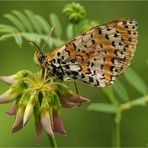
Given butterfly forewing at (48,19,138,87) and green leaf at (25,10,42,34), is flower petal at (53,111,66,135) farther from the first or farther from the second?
green leaf at (25,10,42,34)

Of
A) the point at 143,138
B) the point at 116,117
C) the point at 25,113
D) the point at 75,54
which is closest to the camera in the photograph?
the point at 25,113

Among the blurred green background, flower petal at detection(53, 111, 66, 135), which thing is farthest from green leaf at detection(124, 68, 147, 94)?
the blurred green background

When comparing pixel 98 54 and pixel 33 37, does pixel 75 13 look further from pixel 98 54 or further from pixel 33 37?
pixel 98 54

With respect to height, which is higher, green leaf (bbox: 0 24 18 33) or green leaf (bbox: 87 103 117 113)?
green leaf (bbox: 0 24 18 33)

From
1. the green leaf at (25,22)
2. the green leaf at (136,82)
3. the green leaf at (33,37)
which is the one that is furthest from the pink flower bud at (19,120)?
the green leaf at (136,82)

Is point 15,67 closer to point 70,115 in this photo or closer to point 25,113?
point 70,115

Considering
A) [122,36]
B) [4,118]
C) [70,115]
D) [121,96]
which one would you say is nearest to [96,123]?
[70,115]

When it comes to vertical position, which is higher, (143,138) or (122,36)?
(122,36)
